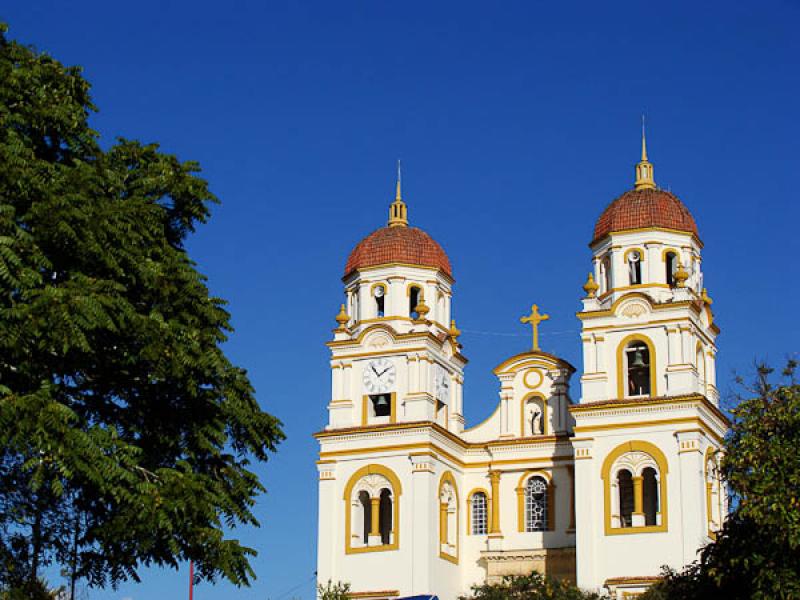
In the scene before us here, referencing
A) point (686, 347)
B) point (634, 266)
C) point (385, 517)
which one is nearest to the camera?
point (686, 347)

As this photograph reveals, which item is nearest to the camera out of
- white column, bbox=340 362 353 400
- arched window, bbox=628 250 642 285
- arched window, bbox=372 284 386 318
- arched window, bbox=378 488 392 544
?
arched window, bbox=628 250 642 285

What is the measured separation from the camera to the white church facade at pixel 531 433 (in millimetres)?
44406

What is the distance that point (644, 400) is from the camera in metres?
44.8

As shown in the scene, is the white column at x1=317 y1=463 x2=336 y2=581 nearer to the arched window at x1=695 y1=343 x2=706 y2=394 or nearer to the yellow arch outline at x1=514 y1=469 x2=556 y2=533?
the yellow arch outline at x1=514 y1=469 x2=556 y2=533

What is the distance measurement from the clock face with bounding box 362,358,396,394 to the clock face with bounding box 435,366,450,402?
1.69 m

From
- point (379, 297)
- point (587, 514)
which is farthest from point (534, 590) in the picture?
point (379, 297)

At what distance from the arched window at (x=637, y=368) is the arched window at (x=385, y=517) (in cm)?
Result: 842

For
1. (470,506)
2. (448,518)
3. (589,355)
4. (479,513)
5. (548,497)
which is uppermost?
(589,355)

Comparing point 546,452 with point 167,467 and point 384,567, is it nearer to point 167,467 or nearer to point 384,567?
point 384,567

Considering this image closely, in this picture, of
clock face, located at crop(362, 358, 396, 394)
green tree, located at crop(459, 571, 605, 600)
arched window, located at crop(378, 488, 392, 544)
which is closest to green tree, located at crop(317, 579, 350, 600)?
arched window, located at crop(378, 488, 392, 544)

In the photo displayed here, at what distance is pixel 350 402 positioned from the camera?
49.0 m

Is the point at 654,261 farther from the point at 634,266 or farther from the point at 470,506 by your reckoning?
the point at 470,506

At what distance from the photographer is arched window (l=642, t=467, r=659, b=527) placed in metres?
44.9

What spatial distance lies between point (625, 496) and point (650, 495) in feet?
2.68
